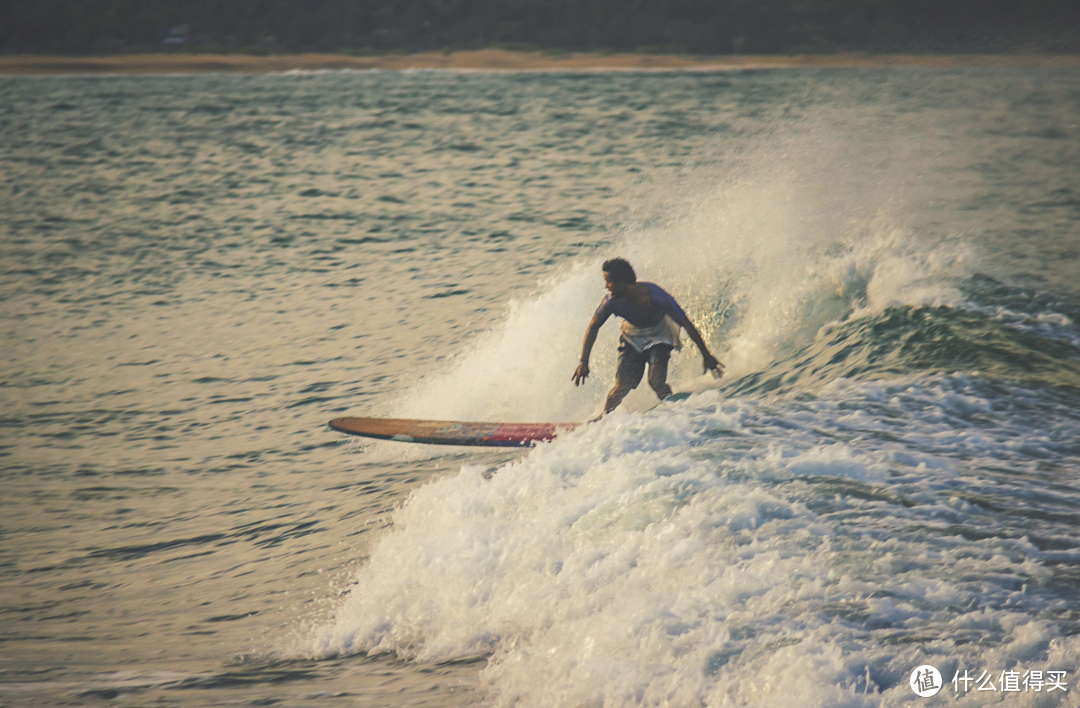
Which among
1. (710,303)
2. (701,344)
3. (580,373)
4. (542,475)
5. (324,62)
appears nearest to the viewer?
(542,475)

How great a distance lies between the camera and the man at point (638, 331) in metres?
9.10

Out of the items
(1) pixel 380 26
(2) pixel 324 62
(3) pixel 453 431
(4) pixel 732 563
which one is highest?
(1) pixel 380 26

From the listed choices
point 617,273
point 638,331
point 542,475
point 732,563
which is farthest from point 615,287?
point 732,563

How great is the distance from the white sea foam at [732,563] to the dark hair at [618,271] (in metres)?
1.49

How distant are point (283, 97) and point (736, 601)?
61.7m

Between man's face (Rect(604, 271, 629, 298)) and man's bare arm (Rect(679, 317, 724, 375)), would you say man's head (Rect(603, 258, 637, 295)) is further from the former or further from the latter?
man's bare arm (Rect(679, 317, 724, 375))

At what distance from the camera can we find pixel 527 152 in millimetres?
39344

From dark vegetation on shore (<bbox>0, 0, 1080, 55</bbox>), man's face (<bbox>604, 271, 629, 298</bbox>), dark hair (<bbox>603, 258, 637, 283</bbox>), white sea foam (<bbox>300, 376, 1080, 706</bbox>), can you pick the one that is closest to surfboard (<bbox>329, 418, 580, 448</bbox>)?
man's face (<bbox>604, 271, 629, 298</bbox>)

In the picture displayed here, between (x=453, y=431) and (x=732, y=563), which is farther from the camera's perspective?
(x=453, y=431)

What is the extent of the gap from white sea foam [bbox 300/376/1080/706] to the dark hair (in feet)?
4.88

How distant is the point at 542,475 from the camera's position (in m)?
7.17

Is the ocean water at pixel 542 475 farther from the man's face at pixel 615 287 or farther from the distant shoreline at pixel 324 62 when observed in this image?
the distant shoreline at pixel 324 62

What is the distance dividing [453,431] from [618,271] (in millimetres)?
2334

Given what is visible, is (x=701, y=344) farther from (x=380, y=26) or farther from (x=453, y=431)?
(x=380, y=26)
